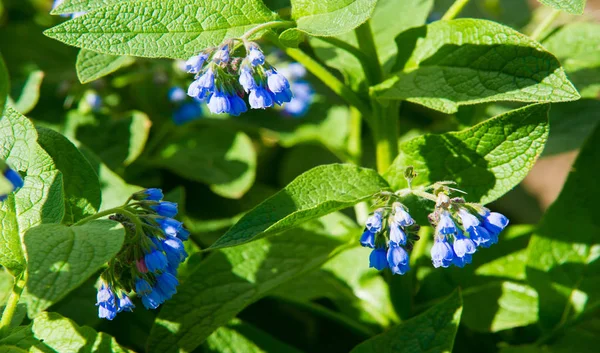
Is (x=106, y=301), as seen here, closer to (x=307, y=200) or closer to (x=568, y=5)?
(x=307, y=200)

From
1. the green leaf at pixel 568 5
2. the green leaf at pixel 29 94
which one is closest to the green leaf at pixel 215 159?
the green leaf at pixel 29 94

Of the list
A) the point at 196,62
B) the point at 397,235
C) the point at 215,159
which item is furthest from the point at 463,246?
the point at 215,159

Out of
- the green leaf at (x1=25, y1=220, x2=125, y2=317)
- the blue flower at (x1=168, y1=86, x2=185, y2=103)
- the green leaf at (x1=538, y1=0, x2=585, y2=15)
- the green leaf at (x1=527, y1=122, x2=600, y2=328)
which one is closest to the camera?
the green leaf at (x1=25, y1=220, x2=125, y2=317)

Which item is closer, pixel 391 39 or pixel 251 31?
pixel 251 31

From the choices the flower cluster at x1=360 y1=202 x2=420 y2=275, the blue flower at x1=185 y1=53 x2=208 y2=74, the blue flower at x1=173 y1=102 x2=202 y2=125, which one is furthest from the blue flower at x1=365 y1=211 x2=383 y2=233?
the blue flower at x1=173 y1=102 x2=202 y2=125

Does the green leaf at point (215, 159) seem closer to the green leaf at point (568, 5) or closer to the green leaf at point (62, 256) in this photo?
the green leaf at point (62, 256)

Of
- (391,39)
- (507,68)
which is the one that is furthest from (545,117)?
(391,39)

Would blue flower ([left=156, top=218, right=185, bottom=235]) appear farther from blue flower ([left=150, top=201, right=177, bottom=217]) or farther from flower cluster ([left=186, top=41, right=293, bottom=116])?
flower cluster ([left=186, top=41, right=293, bottom=116])

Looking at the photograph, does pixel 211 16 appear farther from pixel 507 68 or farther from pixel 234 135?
pixel 234 135
